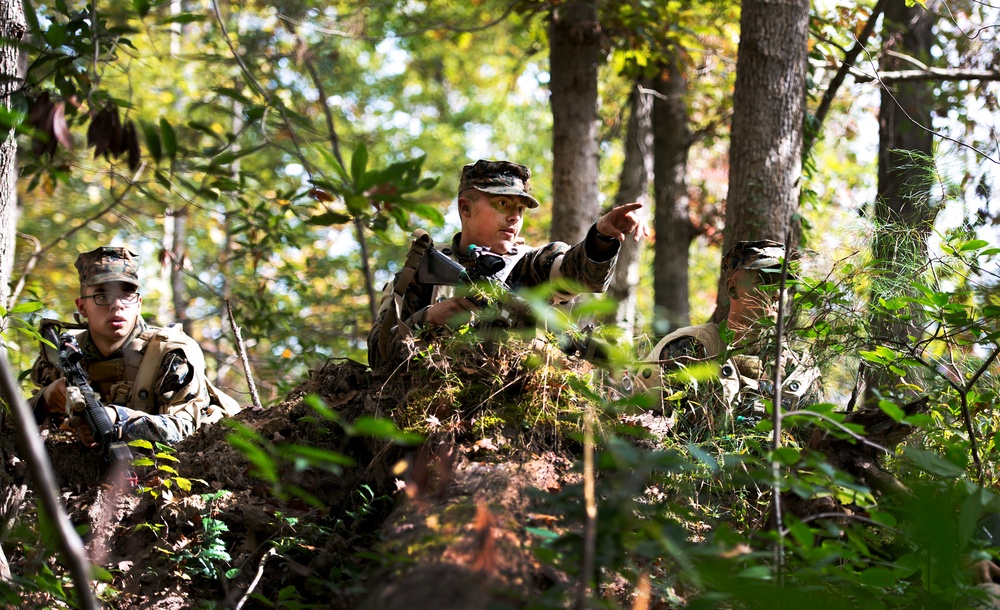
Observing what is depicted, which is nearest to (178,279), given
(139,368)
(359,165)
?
(139,368)

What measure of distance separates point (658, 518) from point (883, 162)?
17.9 ft

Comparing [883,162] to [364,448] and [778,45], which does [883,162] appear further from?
[364,448]

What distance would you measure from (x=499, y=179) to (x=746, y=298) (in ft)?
5.33

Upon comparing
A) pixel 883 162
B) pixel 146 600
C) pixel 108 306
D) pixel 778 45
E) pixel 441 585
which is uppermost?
pixel 778 45

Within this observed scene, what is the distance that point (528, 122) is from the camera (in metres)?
20.8

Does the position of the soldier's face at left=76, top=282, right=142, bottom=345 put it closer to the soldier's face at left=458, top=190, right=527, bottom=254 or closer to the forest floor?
the forest floor

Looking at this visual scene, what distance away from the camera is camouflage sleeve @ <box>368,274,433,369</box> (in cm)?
428

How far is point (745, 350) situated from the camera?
445cm

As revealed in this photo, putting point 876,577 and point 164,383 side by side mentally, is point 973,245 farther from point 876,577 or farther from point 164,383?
point 164,383

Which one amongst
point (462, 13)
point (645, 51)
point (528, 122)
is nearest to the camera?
point (645, 51)

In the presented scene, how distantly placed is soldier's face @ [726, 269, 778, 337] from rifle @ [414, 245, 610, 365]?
3.73 feet

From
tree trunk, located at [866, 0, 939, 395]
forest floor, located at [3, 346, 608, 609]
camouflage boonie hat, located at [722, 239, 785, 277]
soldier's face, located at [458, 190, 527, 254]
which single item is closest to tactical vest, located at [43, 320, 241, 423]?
forest floor, located at [3, 346, 608, 609]

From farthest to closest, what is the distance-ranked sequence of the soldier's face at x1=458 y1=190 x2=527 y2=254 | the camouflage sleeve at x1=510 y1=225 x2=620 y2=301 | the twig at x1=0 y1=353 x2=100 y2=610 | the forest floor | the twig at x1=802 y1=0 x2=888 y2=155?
the twig at x1=802 y1=0 x2=888 y2=155
the soldier's face at x1=458 y1=190 x2=527 y2=254
the camouflage sleeve at x1=510 y1=225 x2=620 y2=301
the forest floor
the twig at x1=0 y1=353 x2=100 y2=610

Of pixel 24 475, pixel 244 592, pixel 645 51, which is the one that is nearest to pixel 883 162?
pixel 645 51
